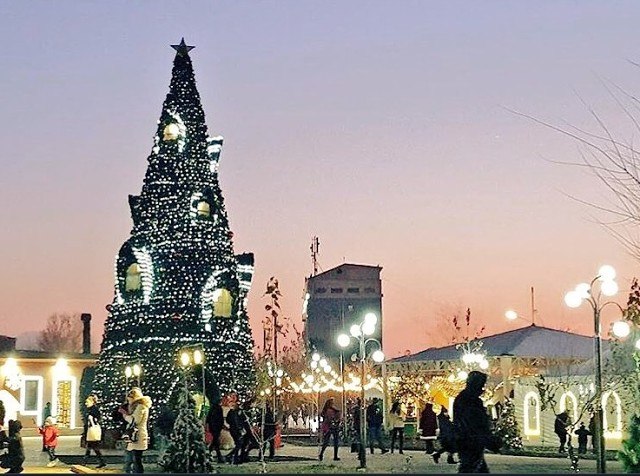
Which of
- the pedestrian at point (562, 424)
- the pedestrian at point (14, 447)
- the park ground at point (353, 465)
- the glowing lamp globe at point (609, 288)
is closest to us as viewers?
the pedestrian at point (14, 447)

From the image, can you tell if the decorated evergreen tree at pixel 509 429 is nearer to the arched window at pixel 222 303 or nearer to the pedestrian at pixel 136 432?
the arched window at pixel 222 303

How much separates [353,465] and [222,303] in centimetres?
1526

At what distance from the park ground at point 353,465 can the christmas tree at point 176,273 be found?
563 cm

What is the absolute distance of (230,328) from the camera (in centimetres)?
3928

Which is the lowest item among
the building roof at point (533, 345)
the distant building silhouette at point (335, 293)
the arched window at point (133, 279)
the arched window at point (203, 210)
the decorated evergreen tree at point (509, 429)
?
the decorated evergreen tree at point (509, 429)

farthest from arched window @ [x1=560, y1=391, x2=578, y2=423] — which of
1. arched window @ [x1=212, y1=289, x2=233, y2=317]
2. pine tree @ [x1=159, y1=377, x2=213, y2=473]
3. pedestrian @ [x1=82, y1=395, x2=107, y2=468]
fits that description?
pine tree @ [x1=159, y1=377, x2=213, y2=473]

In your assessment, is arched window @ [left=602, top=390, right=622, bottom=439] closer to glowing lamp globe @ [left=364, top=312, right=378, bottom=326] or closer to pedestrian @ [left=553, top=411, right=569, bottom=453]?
pedestrian @ [left=553, top=411, right=569, bottom=453]

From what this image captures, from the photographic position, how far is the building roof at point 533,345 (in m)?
43.9

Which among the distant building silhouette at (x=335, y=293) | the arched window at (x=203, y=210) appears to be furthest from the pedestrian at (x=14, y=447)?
the distant building silhouette at (x=335, y=293)

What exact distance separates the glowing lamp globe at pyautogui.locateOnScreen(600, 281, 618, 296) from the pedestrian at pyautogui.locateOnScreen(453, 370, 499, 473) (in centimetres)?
820

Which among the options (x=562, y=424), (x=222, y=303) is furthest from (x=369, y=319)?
(x=222, y=303)

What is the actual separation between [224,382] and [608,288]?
66.7ft

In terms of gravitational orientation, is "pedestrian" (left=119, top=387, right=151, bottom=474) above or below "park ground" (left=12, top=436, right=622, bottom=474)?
above

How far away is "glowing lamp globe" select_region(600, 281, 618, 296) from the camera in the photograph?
781 inches
